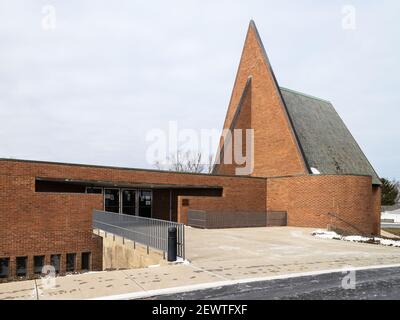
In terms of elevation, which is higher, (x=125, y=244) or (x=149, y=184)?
(x=149, y=184)

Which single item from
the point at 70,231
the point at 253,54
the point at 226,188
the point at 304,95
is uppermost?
the point at 253,54

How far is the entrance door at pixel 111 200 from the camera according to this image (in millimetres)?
22797

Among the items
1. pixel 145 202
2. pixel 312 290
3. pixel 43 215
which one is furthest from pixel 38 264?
pixel 312 290

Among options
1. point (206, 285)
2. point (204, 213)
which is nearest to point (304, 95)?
point (204, 213)

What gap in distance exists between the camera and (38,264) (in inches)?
656

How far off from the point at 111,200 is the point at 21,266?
7462 mm

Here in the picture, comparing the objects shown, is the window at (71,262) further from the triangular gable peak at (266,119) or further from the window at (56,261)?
the triangular gable peak at (266,119)

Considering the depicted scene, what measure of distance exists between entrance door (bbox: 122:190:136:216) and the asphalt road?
16.7 metres

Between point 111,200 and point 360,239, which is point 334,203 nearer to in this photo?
point 360,239

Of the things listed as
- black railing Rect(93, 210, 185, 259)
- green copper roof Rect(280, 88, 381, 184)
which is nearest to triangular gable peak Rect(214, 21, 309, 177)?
green copper roof Rect(280, 88, 381, 184)

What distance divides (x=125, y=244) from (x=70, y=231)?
5.46m

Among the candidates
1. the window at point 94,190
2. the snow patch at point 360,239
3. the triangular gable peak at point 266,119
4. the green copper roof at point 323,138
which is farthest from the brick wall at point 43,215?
the green copper roof at point 323,138
